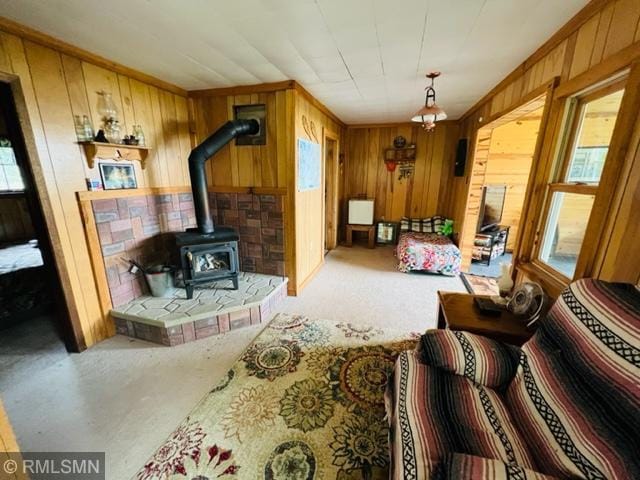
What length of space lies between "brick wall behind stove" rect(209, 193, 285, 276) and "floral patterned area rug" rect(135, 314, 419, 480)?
1.02 m

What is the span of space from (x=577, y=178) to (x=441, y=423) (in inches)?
65.7

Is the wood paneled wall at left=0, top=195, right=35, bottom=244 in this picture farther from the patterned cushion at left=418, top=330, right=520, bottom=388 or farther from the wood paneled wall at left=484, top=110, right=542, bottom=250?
the wood paneled wall at left=484, top=110, right=542, bottom=250

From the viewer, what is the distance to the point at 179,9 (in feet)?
4.60

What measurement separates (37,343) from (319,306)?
2432 mm

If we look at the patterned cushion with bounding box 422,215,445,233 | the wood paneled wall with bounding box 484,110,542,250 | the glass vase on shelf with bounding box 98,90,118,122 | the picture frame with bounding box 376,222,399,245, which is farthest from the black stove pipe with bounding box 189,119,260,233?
the wood paneled wall with bounding box 484,110,542,250

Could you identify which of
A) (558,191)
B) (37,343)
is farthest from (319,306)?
(37,343)

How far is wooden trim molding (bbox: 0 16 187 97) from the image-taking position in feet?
5.08

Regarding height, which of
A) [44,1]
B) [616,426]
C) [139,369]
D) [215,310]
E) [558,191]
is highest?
[44,1]

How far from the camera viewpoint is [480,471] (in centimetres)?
75

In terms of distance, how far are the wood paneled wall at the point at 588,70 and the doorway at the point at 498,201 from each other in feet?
5.96

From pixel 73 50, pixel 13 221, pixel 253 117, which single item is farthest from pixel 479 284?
pixel 13 221

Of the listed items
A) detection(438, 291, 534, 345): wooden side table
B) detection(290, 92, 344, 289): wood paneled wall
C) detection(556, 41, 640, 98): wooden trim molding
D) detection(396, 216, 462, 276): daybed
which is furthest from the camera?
detection(396, 216, 462, 276): daybed

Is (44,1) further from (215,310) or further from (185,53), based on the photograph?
(215,310)

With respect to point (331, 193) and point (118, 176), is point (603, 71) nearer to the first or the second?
point (118, 176)
